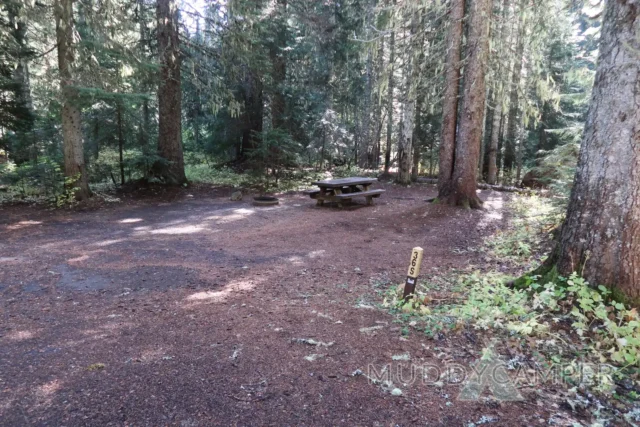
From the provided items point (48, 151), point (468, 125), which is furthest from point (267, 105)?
point (468, 125)

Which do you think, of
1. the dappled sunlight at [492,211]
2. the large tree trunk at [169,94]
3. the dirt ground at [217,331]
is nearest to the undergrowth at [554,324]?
the dirt ground at [217,331]

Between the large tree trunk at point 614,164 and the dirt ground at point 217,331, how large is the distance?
1.54 meters

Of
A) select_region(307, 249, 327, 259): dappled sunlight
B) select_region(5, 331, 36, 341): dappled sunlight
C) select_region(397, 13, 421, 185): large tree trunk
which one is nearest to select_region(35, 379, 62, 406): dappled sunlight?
select_region(5, 331, 36, 341): dappled sunlight

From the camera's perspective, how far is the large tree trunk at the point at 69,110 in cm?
980

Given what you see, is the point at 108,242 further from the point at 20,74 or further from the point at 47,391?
the point at 20,74

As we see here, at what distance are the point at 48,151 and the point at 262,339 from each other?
14.8 metres

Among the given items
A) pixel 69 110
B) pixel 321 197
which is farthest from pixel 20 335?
pixel 69 110

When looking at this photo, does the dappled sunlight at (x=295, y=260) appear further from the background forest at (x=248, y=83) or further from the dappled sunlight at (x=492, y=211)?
the background forest at (x=248, y=83)

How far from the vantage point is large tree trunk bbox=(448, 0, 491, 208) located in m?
9.20

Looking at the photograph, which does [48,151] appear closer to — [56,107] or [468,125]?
[56,107]

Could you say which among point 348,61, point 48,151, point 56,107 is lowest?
point 48,151

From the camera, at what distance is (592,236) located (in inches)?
145

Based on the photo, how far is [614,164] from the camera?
3.53 metres

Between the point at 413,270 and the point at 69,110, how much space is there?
10924 mm
